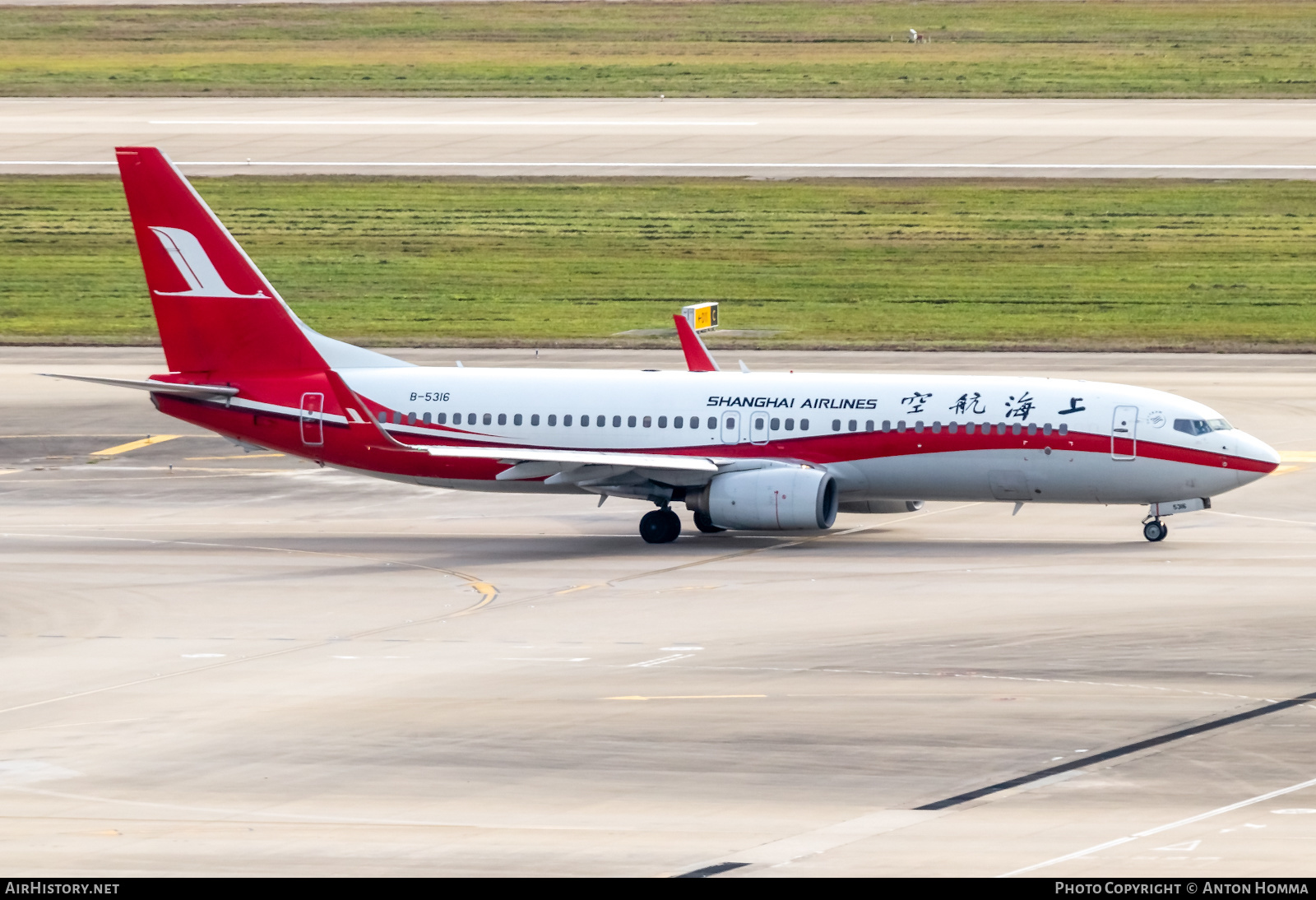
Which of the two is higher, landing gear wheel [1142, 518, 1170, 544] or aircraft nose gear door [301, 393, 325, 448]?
aircraft nose gear door [301, 393, 325, 448]

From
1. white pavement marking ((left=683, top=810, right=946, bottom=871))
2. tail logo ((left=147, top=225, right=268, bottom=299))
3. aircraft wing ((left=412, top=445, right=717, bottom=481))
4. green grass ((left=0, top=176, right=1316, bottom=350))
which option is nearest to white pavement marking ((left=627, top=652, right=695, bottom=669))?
white pavement marking ((left=683, top=810, right=946, bottom=871))

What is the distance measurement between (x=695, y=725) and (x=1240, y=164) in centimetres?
7496

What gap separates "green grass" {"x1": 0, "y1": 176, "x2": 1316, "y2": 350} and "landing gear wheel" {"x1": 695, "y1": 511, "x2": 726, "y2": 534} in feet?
93.6

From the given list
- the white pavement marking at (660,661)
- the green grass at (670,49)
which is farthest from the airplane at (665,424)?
the green grass at (670,49)

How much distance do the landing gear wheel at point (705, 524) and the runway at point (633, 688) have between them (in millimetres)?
438

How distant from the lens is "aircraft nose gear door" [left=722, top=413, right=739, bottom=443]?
47.4m

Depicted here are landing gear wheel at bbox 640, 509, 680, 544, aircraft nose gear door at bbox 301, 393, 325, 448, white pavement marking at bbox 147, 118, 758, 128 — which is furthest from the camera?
white pavement marking at bbox 147, 118, 758, 128

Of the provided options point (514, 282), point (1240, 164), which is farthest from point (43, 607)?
point (1240, 164)

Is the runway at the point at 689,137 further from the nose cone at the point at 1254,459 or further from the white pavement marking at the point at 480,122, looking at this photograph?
the nose cone at the point at 1254,459

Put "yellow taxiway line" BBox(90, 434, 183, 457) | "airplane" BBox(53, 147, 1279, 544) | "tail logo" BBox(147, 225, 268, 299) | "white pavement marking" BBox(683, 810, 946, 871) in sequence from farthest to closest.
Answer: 1. "yellow taxiway line" BBox(90, 434, 183, 457)
2. "tail logo" BBox(147, 225, 268, 299)
3. "airplane" BBox(53, 147, 1279, 544)
4. "white pavement marking" BBox(683, 810, 946, 871)

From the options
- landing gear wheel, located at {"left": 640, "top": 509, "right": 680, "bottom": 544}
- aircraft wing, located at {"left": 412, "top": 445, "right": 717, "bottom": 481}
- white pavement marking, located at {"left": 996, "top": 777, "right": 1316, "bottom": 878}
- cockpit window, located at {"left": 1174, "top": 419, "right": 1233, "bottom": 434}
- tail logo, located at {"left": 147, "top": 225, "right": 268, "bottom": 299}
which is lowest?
white pavement marking, located at {"left": 996, "top": 777, "right": 1316, "bottom": 878}

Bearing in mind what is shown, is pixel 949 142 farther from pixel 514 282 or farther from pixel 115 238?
pixel 115 238

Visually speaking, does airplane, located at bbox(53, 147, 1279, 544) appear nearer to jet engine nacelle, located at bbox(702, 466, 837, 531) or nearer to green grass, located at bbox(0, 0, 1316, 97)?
jet engine nacelle, located at bbox(702, 466, 837, 531)

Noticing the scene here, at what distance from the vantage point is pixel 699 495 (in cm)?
4691
